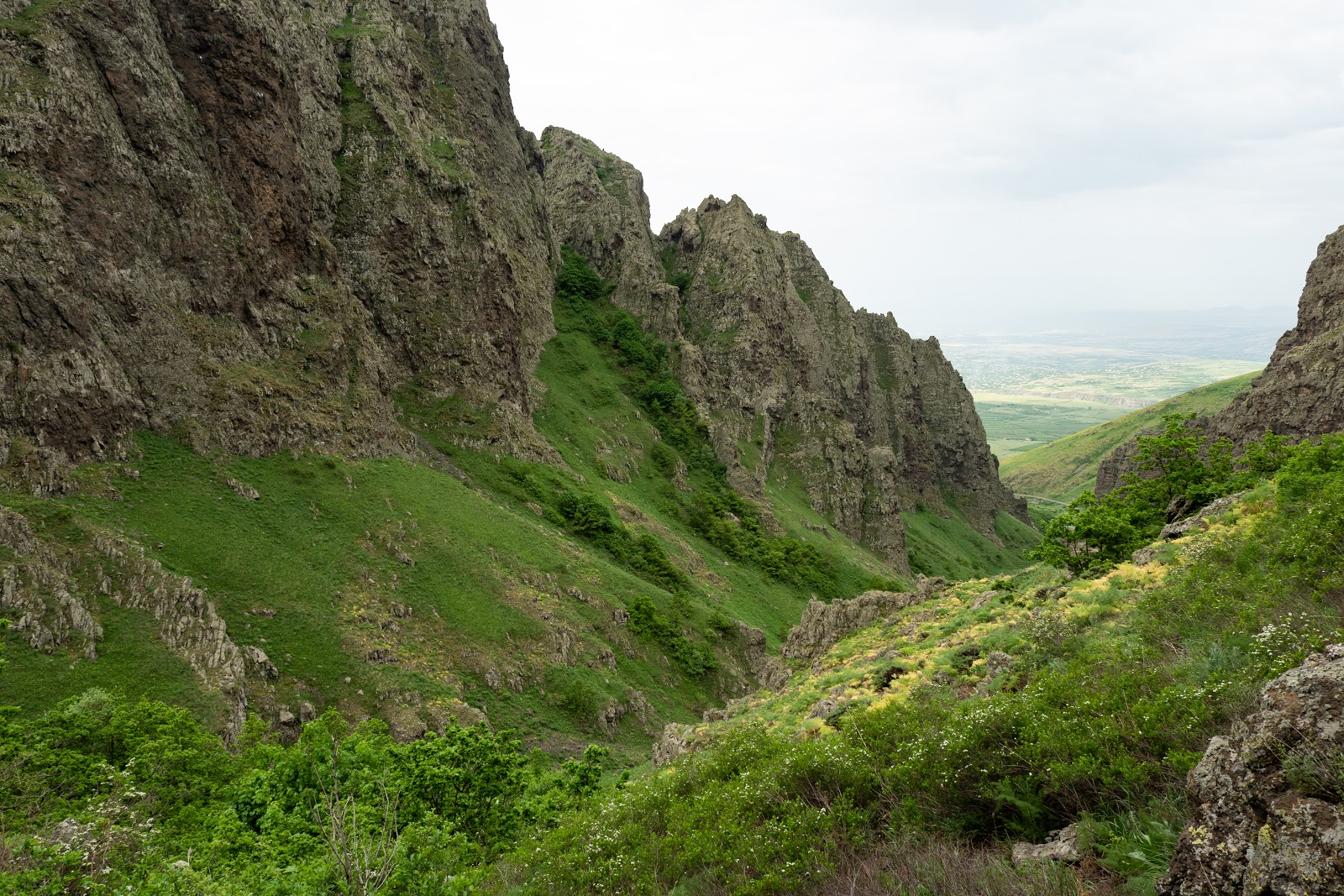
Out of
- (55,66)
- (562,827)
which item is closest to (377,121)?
(55,66)

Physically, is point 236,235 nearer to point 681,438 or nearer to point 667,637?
A: point 667,637

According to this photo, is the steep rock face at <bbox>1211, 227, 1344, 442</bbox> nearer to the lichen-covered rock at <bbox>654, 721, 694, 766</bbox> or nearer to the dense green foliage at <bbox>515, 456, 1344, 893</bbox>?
the dense green foliage at <bbox>515, 456, 1344, 893</bbox>

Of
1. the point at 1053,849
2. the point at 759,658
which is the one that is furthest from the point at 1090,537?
the point at 759,658

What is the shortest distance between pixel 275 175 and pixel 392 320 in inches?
687

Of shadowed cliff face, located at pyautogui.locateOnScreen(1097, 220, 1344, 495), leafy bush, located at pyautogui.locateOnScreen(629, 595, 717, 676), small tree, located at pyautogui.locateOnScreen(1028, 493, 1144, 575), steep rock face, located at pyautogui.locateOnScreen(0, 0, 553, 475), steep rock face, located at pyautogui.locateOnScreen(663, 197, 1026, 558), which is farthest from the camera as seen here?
steep rock face, located at pyautogui.locateOnScreen(663, 197, 1026, 558)

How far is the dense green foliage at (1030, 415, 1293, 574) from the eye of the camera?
3094 cm

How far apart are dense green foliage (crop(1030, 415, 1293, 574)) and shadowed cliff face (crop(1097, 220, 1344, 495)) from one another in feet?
51.0

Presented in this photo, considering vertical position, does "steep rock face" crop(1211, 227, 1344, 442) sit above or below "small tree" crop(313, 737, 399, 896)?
above

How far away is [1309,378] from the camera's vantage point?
63750mm

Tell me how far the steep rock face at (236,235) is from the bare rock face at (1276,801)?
51236 mm

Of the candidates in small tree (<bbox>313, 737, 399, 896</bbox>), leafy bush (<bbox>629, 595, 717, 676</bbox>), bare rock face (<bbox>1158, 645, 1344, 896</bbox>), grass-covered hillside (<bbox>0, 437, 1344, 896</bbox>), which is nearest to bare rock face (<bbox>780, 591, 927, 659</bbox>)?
leafy bush (<bbox>629, 595, 717, 676</bbox>)

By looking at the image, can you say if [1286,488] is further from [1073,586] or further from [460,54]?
[460,54]

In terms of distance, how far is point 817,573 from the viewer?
86.8m

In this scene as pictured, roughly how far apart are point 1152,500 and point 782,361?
98153 millimetres
